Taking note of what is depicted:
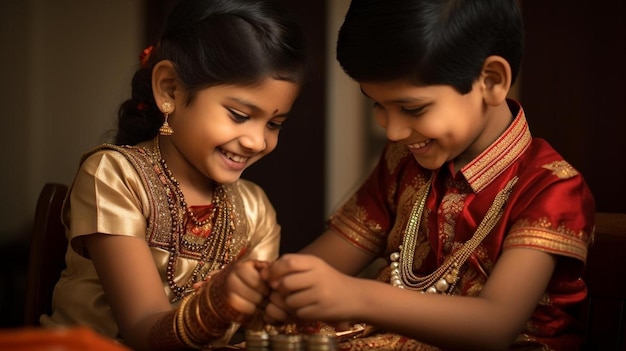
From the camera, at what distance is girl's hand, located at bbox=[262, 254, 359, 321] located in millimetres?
1283

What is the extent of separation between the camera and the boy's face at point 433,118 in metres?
1.48

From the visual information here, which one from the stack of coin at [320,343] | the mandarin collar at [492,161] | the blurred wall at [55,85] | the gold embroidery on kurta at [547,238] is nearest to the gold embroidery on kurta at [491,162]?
the mandarin collar at [492,161]

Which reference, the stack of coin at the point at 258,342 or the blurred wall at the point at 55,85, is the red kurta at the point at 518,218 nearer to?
the stack of coin at the point at 258,342

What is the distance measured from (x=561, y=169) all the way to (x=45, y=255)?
1.10m

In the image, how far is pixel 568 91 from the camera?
211 centimetres

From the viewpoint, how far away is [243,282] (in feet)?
4.34

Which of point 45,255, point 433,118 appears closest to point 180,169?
point 45,255

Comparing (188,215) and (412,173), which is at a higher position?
(412,173)

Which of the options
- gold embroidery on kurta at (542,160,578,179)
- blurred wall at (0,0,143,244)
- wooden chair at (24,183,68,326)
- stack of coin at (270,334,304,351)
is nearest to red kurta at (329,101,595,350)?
gold embroidery on kurta at (542,160,578,179)

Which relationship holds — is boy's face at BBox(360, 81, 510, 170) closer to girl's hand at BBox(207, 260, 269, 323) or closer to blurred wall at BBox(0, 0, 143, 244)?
girl's hand at BBox(207, 260, 269, 323)

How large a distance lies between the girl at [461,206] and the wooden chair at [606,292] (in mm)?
205

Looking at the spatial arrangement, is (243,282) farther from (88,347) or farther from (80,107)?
(80,107)

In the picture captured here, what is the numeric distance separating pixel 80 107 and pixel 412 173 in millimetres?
1051

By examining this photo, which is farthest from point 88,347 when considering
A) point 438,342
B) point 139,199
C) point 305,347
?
point 139,199
